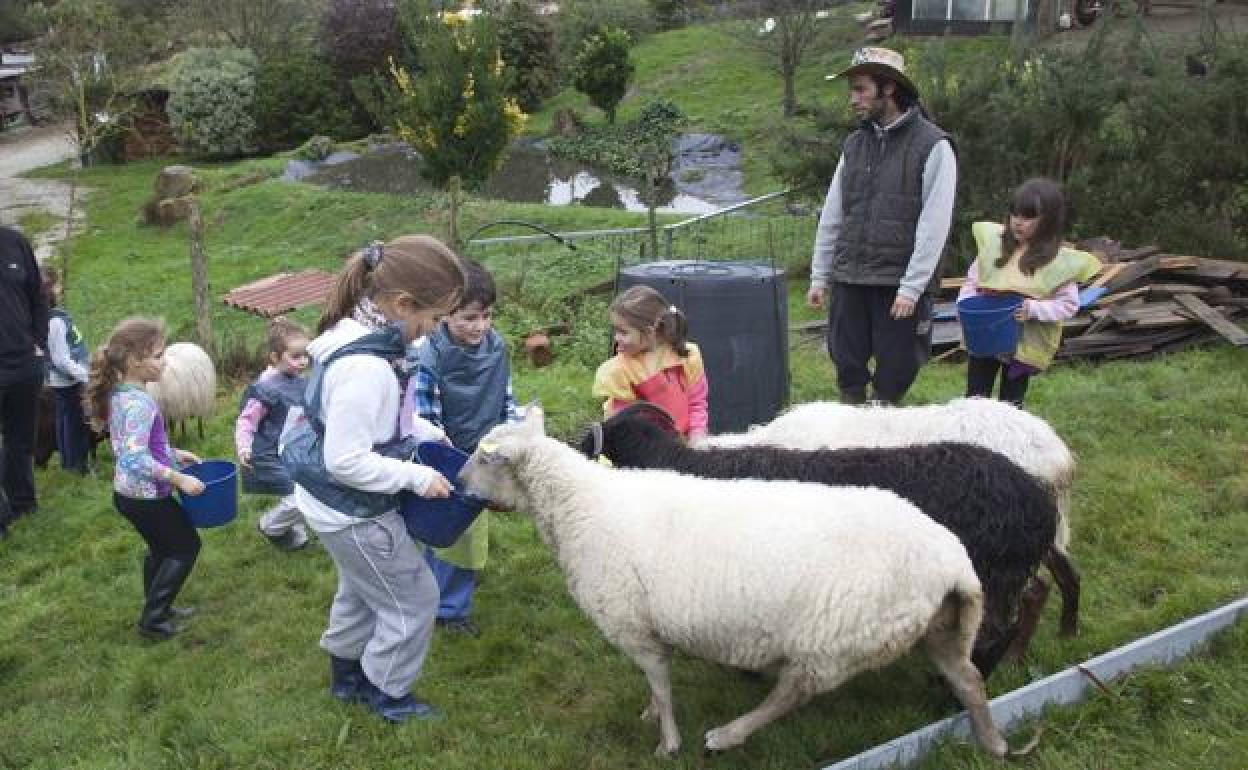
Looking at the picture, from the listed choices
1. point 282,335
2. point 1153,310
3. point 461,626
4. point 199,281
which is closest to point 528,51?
point 199,281

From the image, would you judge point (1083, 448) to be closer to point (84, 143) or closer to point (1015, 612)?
point (1015, 612)

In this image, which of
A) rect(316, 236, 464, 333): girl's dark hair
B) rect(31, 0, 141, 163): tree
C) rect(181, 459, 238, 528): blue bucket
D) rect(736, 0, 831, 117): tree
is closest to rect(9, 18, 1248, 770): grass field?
rect(181, 459, 238, 528): blue bucket

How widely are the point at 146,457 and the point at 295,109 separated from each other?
3177cm

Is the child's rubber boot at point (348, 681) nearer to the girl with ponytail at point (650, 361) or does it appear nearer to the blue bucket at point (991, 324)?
the girl with ponytail at point (650, 361)

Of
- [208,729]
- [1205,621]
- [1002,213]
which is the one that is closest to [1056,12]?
[1002,213]

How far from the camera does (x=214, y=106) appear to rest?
32.6 meters

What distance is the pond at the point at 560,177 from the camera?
74.1ft

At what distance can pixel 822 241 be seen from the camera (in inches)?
208

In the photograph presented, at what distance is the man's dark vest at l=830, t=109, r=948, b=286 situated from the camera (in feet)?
15.8

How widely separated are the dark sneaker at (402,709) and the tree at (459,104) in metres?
9.96

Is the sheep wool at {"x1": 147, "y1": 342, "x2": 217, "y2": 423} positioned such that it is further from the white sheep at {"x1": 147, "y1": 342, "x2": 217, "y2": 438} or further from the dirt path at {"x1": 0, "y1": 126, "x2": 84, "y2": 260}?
the dirt path at {"x1": 0, "y1": 126, "x2": 84, "y2": 260}

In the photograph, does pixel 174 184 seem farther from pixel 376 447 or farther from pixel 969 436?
pixel 969 436

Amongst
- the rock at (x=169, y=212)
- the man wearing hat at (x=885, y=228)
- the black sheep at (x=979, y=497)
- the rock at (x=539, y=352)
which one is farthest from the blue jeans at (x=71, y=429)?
the rock at (x=169, y=212)

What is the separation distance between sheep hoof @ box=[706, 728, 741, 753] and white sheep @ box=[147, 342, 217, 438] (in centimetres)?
587
